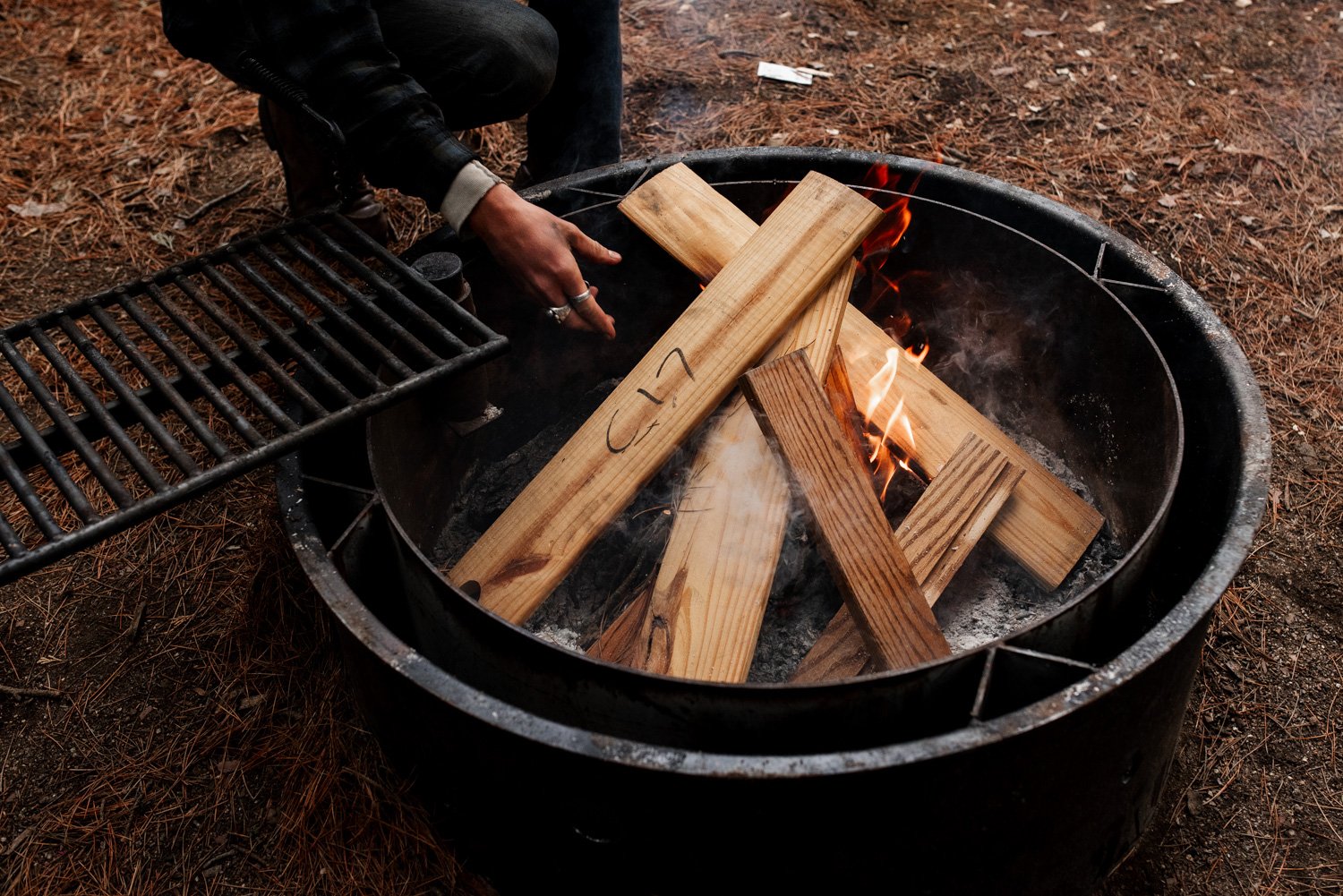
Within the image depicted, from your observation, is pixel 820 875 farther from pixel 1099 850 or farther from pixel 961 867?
pixel 1099 850

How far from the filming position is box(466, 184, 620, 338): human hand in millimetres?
2236

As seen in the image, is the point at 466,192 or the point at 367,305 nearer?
the point at 367,305

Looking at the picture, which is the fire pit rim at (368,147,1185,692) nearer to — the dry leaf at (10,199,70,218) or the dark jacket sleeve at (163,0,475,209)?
the dark jacket sleeve at (163,0,475,209)

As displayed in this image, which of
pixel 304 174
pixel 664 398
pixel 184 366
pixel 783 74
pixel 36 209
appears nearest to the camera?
pixel 184 366

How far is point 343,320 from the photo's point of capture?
209 centimetres

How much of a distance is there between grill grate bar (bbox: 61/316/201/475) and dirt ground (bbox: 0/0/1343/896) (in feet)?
3.07

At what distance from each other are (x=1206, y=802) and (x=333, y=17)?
296 centimetres

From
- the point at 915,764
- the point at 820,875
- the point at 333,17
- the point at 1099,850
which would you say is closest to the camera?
the point at 915,764

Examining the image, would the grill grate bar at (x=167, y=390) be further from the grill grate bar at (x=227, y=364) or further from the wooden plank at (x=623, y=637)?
the wooden plank at (x=623, y=637)

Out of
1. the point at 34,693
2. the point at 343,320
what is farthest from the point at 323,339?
the point at 34,693

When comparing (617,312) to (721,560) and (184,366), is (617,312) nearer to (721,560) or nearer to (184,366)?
(721,560)

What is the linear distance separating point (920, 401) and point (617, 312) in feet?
3.45

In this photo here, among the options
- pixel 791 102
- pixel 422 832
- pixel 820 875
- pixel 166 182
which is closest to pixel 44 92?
pixel 166 182

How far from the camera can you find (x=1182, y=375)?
247 cm
